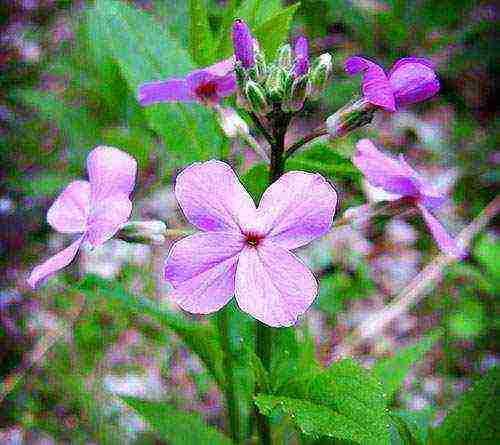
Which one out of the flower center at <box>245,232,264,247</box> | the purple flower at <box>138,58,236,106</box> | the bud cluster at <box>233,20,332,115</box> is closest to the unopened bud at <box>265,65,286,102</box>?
the bud cluster at <box>233,20,332,115</box>

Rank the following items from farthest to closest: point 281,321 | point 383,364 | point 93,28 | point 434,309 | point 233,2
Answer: point 434,309 → point 93,28 → point 383,364 → point 233,2 → point 281,321

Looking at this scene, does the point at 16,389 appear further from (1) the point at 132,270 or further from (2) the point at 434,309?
(2) the point at 434,309

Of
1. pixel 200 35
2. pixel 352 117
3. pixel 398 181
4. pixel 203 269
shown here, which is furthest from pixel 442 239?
pixel 200 35

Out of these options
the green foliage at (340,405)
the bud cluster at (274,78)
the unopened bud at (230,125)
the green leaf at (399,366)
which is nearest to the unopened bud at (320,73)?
the bud cluster at (274,78)


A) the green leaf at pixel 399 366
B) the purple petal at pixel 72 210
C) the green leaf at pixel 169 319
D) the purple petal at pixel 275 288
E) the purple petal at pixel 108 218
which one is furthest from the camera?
the green leaf at pixel 399 366

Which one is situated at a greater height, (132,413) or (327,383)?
(327,383)

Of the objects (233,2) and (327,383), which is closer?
(327,383)

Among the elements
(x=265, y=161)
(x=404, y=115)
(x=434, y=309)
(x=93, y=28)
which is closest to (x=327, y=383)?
(x=265, y=161)

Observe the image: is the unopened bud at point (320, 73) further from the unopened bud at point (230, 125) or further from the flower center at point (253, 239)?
the flower center at point (253, 239)
